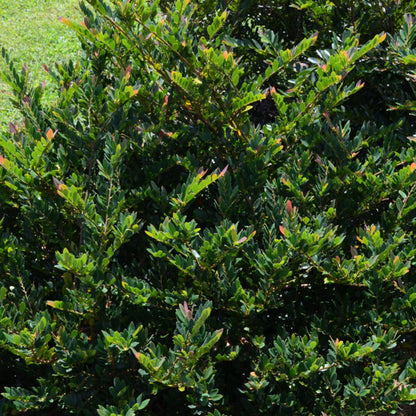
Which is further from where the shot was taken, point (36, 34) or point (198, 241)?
point (36, 34)

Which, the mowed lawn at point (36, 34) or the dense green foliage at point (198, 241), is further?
the mowed lawn at point (36, 34)

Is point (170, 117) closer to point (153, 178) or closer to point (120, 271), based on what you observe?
point (153, 178)

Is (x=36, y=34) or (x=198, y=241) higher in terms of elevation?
(x=198, y=241)

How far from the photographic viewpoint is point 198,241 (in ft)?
8.95

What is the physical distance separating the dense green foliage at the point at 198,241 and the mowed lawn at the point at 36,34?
541cm

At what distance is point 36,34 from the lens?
33.1 feet

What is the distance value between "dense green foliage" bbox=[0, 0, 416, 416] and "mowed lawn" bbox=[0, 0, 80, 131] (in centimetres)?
541

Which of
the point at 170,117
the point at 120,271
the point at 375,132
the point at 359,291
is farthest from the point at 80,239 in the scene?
the point at 375,132

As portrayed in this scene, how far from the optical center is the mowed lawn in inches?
→ 357

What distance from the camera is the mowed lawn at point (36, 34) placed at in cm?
907

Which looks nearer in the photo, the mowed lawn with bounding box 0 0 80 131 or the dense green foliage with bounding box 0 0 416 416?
the dense green foliage with bounding box 0 0 416 416

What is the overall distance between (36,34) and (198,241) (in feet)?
27.7

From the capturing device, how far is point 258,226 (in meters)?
2.92

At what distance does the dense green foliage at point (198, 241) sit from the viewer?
2.58 meters
